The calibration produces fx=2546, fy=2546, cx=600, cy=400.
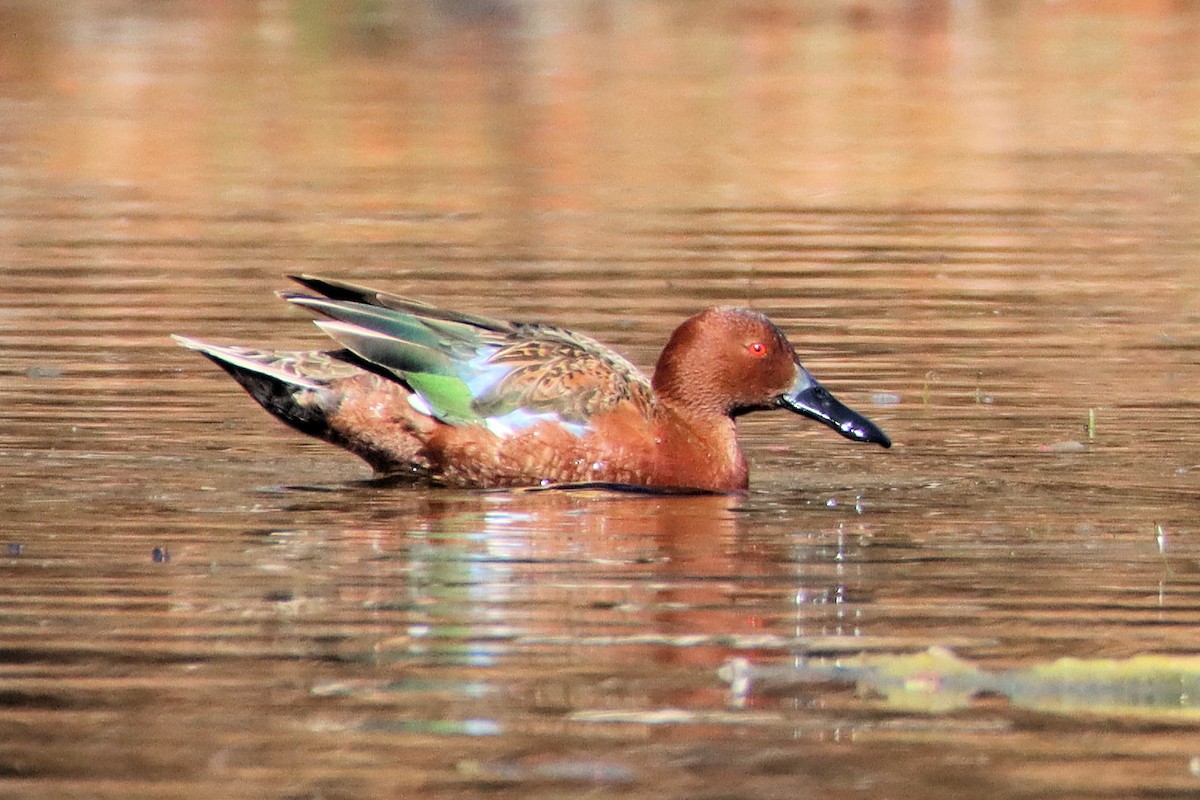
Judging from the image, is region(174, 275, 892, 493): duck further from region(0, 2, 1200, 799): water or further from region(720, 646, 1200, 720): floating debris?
region(720, 646, 1200, 720): floating debris

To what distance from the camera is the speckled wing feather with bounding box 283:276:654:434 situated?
328 inches

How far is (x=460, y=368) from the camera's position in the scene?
27.7 feet

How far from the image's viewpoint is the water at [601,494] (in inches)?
203

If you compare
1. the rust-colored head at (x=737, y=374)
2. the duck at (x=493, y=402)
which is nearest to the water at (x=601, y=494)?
the duck at (x=493, y=402)

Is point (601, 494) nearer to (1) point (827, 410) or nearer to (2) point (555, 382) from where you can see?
(2) point (555, 382)

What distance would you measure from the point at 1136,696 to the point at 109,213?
1110cm

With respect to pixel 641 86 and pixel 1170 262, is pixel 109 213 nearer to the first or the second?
pixel 1170 262

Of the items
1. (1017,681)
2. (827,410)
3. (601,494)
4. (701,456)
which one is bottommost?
(1017,681)

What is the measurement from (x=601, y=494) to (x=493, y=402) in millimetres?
479

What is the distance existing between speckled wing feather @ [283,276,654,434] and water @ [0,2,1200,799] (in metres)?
0.32

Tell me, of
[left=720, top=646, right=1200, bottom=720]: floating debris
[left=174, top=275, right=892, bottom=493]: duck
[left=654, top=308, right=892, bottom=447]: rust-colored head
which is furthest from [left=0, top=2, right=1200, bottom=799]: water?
[left=654, top=308, right=892, bottom=447]: rust-colored head

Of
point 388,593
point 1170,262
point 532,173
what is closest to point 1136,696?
point 388,593

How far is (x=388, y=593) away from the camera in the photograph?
21.4 feet

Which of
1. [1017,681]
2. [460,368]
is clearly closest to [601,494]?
[460,368]
